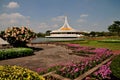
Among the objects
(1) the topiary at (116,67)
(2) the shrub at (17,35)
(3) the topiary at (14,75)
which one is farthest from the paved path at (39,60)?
(3) the topiary at (14,75)

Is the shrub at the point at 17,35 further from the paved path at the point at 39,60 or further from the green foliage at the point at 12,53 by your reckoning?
the paved path at the point at 39,60

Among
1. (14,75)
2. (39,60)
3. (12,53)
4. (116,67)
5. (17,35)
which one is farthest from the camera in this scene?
(17,35)

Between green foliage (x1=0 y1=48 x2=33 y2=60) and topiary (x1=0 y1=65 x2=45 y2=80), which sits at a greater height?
topiary (x1=0 y1=65 x2=45 y2=80)

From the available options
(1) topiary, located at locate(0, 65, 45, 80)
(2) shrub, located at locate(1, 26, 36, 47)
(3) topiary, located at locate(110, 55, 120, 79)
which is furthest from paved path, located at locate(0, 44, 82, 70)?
(1) topiary, located at locate(0, 65, 45, 80)

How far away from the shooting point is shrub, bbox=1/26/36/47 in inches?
943

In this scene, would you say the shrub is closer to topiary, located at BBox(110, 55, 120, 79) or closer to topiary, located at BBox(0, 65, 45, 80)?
topiary, located at BBox(110, 55, 120, 79)

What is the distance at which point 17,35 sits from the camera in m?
24.1

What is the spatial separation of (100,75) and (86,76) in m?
0.95

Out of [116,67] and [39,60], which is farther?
[39,60]

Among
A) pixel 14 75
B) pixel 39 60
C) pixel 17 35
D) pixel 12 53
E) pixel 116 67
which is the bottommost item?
pixel 39 60

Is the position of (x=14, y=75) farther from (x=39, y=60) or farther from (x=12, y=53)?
(x=12, y=53)

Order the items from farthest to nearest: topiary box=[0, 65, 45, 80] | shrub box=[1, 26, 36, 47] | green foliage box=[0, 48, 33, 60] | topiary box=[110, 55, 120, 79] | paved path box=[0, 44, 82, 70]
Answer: shrub box=[1, 26, 36, 47] → green foliage box=[0, 48, 33, 60] → paved path box=[0, 44, 82, 70] → topiary box=[110, 55, 120, 79] → topiary box=[0, 65, 45, 80]

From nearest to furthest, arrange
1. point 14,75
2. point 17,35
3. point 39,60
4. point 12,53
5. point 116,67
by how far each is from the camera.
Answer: point 14,75
point 116,67
point 39,60
point 12,53
point 17,35

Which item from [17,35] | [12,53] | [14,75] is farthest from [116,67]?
[17,35]
